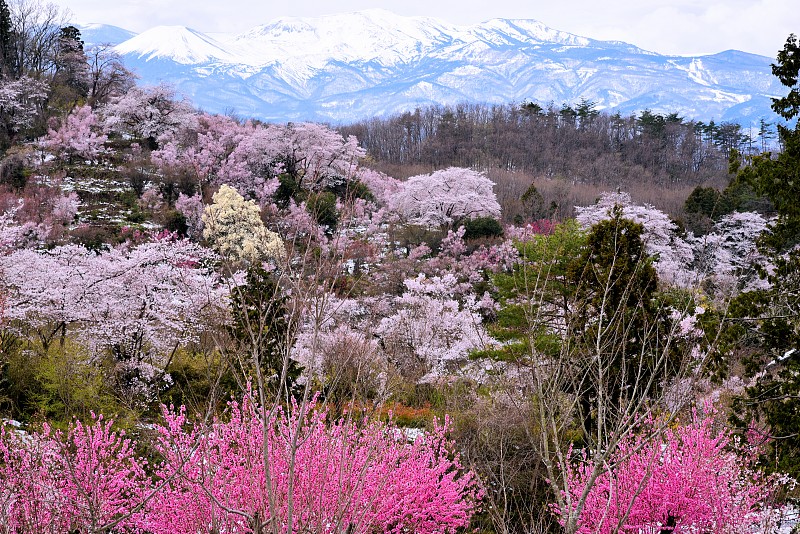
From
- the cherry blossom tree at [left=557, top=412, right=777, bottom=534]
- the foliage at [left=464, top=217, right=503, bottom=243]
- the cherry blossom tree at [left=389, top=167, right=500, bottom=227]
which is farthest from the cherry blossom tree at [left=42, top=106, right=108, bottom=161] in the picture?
the cherry blossom tree at [left=557, top=412, right=777, bottom=534]

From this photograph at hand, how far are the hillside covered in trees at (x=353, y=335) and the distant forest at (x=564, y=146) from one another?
217 inches

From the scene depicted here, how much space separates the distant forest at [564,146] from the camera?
196ft

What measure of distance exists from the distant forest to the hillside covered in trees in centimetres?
551

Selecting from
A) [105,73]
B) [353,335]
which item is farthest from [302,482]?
[105,73]

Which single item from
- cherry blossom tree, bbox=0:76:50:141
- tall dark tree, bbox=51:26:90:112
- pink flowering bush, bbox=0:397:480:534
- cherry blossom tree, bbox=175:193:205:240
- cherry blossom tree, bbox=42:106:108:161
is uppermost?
tall dark tree, bbox=51:26:90:112

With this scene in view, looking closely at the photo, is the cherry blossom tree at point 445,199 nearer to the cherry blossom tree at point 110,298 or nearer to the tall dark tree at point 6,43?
the cherry blossom tree at point 110,298

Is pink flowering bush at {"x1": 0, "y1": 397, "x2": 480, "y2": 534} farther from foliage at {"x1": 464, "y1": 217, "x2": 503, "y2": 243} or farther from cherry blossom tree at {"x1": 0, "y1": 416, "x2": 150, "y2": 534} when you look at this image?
foliage at {"x1": 464, "y1": 217, "x2": 503, "y2": 243}

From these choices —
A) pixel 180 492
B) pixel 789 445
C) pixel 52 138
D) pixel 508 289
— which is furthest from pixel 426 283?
pixel 52 138

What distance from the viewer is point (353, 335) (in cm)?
1508

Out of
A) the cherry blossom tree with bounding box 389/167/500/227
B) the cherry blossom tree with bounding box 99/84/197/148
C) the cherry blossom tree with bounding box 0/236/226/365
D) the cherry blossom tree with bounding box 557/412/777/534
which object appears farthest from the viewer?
the cherry blossom tree with bounding box 99/84/197/148

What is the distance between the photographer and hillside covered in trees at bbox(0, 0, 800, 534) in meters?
5.27

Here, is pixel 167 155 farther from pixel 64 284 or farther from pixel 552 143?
pixel 552 143

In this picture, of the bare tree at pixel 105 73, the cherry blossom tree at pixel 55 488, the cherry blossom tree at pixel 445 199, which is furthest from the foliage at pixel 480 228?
the bare tree at pixel 105 73

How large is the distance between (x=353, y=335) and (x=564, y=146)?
5481 cm
